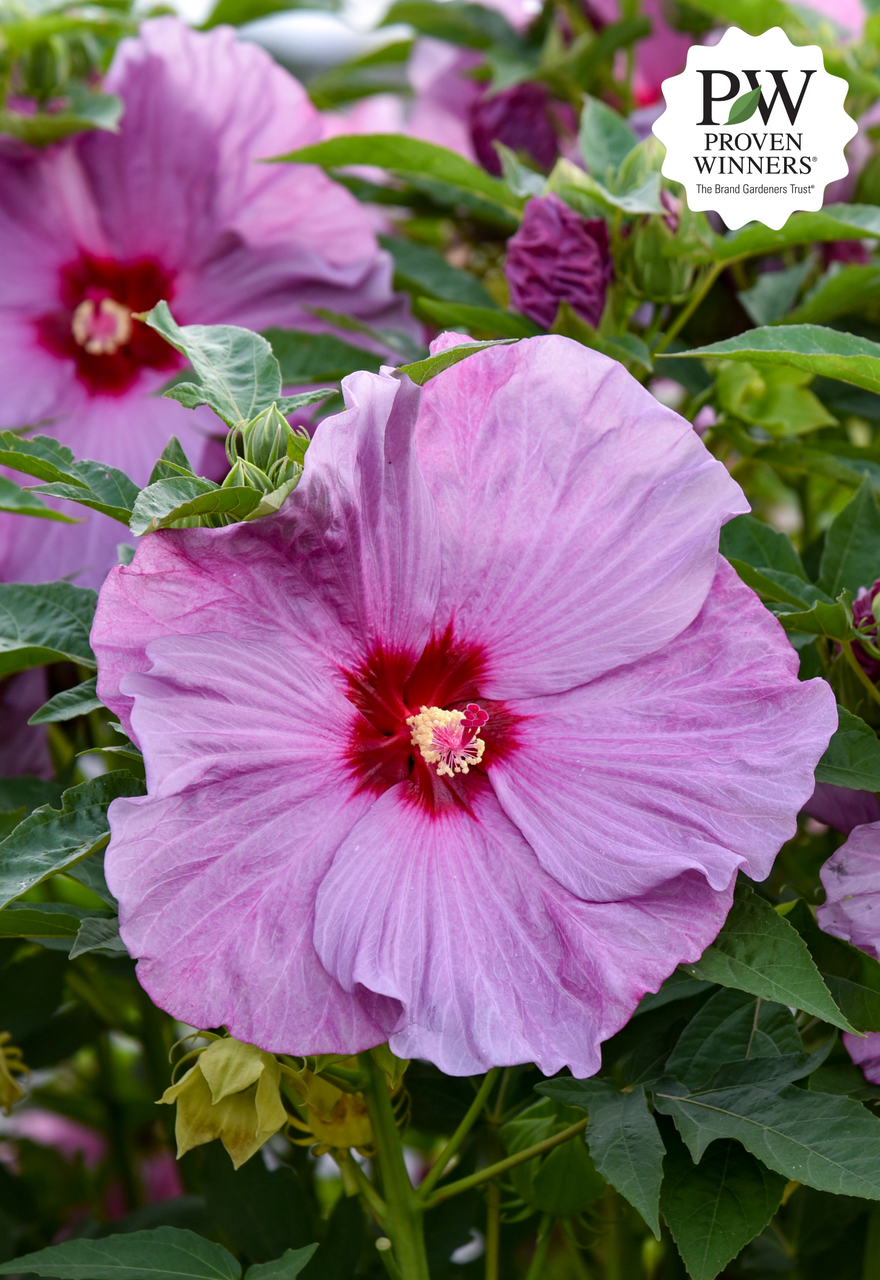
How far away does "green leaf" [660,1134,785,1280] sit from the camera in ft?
1.57

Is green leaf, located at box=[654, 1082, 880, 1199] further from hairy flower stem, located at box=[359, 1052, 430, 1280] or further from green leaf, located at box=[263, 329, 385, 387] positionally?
green leaf, located at box=[263, 329, 385, 387]

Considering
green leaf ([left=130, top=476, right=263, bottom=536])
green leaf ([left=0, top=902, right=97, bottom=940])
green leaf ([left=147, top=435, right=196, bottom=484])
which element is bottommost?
green leaf ([left=0, top=902, right=97, bottom=940])

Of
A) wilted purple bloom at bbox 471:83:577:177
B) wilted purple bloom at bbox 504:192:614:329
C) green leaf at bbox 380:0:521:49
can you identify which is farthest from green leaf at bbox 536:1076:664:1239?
green leaf at bbox 380:0:521:49

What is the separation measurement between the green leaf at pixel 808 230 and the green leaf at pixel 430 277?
21 cm

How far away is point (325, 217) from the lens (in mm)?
884

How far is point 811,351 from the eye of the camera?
543 mm

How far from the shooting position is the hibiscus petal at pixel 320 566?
18.2 inches

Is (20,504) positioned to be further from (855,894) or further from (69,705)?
(855,894)

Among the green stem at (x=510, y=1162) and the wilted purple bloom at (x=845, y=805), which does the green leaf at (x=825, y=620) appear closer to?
the wilted purple bloom at (x=845, y=805)

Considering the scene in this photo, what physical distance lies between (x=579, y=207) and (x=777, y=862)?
39cm

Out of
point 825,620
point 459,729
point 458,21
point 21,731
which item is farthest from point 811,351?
point 458,21

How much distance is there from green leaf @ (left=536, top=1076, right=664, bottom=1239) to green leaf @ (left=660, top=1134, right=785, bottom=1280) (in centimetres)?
3

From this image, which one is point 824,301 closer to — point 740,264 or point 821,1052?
point 740,264

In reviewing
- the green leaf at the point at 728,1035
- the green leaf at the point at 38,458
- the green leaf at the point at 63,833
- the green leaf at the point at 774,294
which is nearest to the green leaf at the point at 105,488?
the green leaf at the point at 38,458
